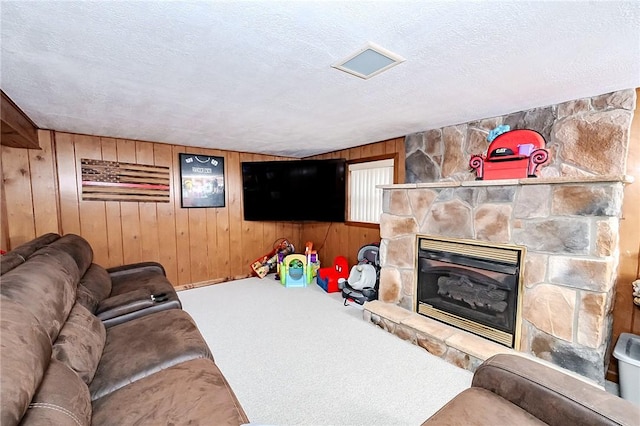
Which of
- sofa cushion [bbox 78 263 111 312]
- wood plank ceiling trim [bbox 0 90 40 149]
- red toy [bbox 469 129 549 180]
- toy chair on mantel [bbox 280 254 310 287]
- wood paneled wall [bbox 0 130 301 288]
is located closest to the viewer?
sofa cushion [bbox 78 263 111 312]

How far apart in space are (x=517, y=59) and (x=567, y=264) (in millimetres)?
1351

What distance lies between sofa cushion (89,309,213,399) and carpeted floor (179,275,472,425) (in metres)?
0.57

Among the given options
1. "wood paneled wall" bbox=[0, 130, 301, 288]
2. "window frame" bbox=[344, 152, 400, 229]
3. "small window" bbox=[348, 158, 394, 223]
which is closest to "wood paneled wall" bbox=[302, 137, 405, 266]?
"window frame" bbox=[344, 152, 400, 229]

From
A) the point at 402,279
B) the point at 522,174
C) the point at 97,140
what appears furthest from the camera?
the point at 97,140

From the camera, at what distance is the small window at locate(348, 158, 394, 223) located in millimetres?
3475

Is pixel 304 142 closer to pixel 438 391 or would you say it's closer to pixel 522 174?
pixel 522 174

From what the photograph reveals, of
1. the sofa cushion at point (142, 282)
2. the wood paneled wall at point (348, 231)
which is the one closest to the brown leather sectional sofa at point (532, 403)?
the sofa cushion at point (142, 282)

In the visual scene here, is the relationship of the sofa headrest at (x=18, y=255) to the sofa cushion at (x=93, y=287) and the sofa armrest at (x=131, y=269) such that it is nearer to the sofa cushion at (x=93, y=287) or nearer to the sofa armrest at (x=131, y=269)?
the sofa cushion at (x=93, y=287)

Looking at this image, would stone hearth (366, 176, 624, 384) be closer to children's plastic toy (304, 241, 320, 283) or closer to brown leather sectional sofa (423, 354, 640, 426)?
brown leather sectional sofa (423, 354, 640, 426)

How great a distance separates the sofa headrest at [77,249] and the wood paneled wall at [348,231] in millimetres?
2694

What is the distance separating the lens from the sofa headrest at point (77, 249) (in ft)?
6.24

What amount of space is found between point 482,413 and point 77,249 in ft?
9.15

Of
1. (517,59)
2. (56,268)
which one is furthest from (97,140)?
(517,59)

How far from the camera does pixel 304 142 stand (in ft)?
11.3
